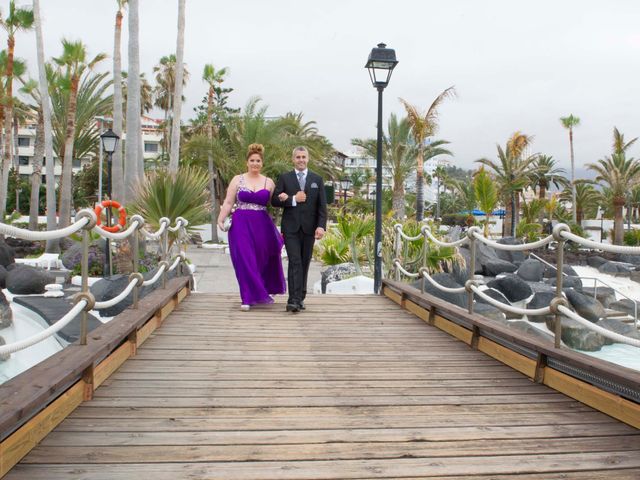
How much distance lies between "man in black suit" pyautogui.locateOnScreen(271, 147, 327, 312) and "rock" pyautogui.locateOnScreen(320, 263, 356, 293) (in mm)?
5857

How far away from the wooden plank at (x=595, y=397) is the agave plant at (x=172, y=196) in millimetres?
9520

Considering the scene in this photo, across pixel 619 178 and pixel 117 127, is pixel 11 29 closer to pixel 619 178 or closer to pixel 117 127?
pixel 117 127

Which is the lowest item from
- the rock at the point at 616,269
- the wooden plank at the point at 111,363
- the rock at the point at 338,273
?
the rock at the point at 616,269

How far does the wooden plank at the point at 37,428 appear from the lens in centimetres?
266

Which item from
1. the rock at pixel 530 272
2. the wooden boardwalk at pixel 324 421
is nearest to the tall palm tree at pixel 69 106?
the rock at pixel 530 272

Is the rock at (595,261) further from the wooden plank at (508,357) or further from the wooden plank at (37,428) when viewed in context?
the wooden plank at (37,428)

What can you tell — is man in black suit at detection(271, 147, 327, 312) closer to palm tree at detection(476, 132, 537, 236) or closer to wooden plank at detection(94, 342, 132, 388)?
wooden plank at detection(94, 342, 132, 388)

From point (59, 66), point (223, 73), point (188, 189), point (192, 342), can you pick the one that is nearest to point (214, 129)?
point (223, 73)

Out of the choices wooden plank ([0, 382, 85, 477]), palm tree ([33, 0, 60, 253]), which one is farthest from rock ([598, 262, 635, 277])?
wooden plank ([0, 382, 85, 477])

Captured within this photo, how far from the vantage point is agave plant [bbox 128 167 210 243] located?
12586mm

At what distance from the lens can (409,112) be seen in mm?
30859

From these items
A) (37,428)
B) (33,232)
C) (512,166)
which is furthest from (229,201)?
(512,166)

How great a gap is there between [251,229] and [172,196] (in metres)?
5.85

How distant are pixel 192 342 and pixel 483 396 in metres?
2.63
